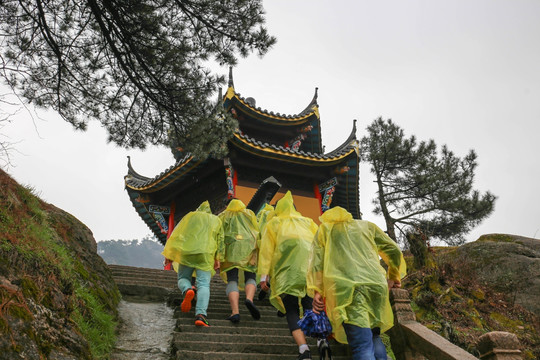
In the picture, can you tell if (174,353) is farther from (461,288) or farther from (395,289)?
(461,288)

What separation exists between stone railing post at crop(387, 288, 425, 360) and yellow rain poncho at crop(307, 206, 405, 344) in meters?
0.36

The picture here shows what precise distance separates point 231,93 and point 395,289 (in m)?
8.65

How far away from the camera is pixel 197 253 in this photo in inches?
170

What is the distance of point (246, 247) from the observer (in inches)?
180

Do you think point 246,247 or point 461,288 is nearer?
point 246,247

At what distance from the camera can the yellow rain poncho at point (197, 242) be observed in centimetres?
432

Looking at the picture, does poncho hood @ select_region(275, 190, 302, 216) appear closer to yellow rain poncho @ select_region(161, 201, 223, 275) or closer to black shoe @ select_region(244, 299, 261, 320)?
yellow rain poncho @ select_region(161, 201, 223, 275)

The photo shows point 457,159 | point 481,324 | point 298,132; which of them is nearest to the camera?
point 481,324

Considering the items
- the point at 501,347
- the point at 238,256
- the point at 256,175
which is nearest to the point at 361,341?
the point at 501,347

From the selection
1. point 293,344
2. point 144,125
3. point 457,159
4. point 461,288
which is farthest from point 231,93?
point 457,159

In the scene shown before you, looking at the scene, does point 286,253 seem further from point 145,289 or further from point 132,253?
point 132,253

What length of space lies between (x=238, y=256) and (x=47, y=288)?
1.94 metres

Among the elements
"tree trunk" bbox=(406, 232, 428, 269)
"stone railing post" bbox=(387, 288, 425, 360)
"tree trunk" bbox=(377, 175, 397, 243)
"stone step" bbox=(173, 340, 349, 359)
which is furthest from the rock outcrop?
"tree trunk" bbox=(377, 175, 397, 243)

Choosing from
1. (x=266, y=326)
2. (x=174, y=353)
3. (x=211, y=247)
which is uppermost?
(x=211, y=247)
